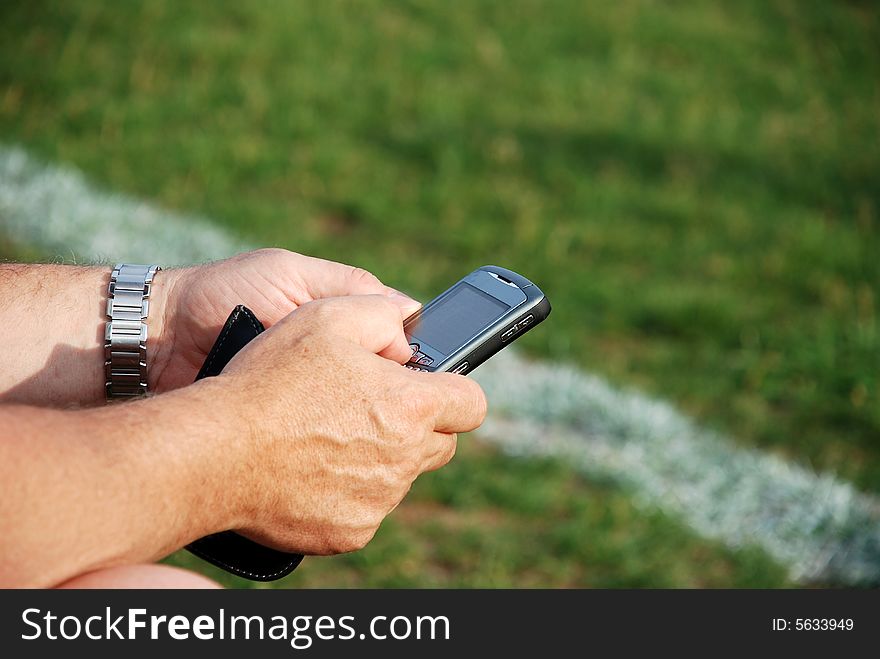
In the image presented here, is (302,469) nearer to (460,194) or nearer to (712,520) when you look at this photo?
(712,520)

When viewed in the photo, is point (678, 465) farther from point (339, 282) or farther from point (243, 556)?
point (243, 556)

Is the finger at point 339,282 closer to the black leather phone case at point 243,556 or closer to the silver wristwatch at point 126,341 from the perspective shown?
the silver wristwatch at point 126,341

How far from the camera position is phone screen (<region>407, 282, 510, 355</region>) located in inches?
97.2

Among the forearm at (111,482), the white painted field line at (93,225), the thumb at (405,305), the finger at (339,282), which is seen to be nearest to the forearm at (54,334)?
the finger at (339,282)

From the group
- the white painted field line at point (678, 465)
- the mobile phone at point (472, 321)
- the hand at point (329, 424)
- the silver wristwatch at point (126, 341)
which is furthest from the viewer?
the white painted field line at point (678, 465)

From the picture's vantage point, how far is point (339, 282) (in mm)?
2527

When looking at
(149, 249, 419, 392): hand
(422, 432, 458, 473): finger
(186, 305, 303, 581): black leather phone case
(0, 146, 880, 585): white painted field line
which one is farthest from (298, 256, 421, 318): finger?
(0, 146, 880, 585): white painted field line

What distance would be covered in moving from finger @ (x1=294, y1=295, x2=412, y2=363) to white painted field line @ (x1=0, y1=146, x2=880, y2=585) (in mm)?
1788

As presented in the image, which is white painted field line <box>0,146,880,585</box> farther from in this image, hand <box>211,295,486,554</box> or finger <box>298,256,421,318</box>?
hand <box>211,295,486,554</box>

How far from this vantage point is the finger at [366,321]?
7.00 ft

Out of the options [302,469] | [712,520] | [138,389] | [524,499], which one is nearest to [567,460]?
[524,499]

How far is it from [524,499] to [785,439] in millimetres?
1133

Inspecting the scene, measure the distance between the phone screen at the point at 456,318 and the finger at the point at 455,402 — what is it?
19 cm

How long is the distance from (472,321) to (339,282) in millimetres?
325
